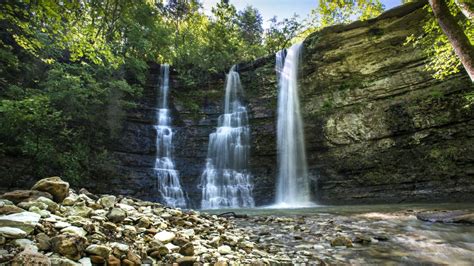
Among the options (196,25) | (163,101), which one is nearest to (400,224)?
(163,101)

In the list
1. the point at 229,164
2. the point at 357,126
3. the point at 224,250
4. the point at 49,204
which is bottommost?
the point at 224,250

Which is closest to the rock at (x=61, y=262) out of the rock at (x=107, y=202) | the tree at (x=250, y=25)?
the rock at (x=107, y=202)

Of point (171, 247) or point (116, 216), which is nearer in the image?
point (171, 247)

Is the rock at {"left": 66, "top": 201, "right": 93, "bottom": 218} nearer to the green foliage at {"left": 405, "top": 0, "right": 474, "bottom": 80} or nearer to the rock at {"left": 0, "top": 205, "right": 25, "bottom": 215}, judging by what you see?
the rock at {"left": 0, "top": 205, "right": 25, "bottom": 215}

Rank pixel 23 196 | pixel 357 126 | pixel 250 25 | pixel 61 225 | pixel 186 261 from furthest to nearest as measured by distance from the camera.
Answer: pixel 250 25 → pixel 357 126 → pixel 23 196 → pixel 186 261 → pixel 61 225

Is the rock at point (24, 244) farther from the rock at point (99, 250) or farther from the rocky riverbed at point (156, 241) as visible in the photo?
the rock at point (99, 250)

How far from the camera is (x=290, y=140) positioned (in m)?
17.2

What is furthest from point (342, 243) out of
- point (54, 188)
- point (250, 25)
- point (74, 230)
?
point (250, 25)

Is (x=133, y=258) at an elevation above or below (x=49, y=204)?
below

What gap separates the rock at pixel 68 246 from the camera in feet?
7.34

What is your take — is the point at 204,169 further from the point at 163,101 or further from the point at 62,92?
the point at 62,92

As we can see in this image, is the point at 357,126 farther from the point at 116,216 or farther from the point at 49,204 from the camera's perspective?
the point at 49,204

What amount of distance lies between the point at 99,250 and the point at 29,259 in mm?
589

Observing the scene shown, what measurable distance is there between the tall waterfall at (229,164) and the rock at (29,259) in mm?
13900
